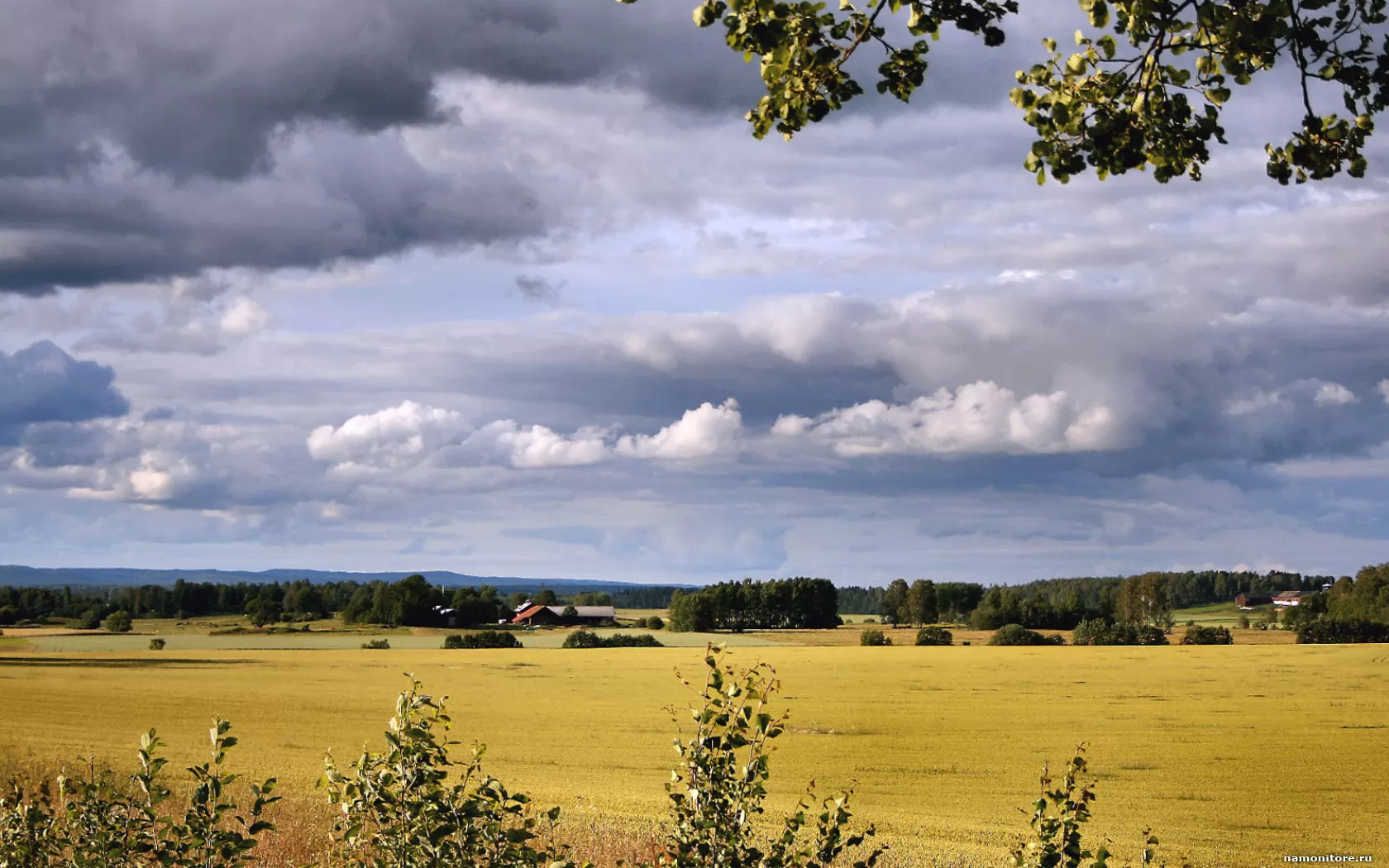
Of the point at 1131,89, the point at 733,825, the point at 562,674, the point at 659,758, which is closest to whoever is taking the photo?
the point at 1131,89

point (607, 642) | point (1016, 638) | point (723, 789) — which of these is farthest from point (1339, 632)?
point (723, 789)

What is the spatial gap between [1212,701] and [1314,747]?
17.2 metres

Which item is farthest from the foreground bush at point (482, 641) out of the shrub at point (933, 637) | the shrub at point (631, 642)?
the shrub at point (933, 637)

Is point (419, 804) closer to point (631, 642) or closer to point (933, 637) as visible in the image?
point (631, 642)

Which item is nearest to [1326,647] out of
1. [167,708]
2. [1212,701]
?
[1212,701]

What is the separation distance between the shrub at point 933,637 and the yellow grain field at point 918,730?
33203mm

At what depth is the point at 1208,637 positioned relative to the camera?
118 meters

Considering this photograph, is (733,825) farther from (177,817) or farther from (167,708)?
(167,708)

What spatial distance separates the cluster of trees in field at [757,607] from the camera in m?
164

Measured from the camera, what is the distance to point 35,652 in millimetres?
107375

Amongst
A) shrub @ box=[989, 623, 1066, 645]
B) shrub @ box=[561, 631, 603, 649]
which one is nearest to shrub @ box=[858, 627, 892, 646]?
shrub @ box=[989, 623, 1066, 645]

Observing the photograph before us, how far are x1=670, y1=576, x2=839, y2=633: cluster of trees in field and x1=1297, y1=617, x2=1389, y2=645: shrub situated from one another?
71.4m

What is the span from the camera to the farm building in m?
175

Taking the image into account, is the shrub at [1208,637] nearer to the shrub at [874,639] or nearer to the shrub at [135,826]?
the shrub at [874,639]
